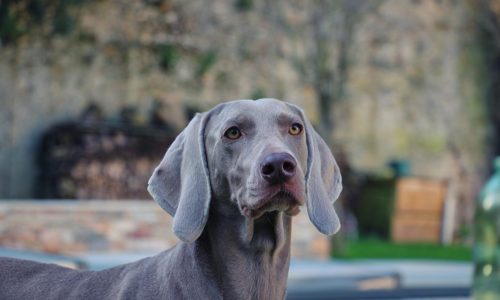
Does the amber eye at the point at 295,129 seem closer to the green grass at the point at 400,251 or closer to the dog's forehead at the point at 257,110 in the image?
the dog's forehead at the point at 257,110

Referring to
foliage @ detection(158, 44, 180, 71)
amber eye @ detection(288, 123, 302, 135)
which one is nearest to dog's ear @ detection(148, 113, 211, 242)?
amber eye @ detection(288, 123, 302, 135)

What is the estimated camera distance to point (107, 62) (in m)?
9.30

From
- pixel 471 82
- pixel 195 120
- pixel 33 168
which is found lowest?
pixel 33 168

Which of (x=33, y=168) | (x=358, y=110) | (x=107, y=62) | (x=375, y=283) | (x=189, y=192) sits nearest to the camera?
(x=189, y=192)

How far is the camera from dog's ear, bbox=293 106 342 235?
2127 mm

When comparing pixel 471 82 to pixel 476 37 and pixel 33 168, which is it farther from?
pixel 33 168

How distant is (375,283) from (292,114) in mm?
3104

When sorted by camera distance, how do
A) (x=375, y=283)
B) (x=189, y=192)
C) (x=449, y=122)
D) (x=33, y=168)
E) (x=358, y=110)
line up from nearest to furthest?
1. (x=189, y=192)
2. (x=375, y=283)
3. (x=33, y=168)
4. (x=358, y=110)
5. (x=449, y=122)

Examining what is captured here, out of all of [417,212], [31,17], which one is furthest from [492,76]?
[31,17]

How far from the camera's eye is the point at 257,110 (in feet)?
7.07

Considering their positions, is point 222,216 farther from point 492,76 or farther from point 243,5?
point 492,76

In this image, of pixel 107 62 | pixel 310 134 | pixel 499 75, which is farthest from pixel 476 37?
pixel 310 134

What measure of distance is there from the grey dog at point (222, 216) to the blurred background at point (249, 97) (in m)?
3.25

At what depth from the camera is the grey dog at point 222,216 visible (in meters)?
2.07
